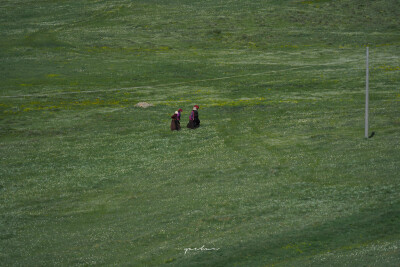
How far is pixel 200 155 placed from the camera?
34344 millimetres

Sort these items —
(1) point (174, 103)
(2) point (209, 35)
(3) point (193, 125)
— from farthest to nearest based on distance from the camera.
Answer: (2) point (209, 35) → (1) point (174, 103) → (3) point (193, 125)

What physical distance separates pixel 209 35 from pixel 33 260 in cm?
7417

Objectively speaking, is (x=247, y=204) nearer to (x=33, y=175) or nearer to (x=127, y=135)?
(x=33, y=175)

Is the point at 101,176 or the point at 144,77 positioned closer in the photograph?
the point at 101,176

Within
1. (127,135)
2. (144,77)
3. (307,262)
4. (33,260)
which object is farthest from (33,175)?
(144,77)

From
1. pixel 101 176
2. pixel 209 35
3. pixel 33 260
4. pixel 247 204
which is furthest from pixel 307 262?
pixel 209 35

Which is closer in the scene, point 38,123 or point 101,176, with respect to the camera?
point 101,176

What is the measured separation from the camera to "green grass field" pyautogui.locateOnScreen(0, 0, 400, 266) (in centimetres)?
2138

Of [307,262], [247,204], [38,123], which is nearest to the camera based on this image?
[307,262]

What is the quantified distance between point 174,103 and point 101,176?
69.2 feet

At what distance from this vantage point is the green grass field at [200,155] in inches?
842

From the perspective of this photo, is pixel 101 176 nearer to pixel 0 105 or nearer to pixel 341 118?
pixel 341 118

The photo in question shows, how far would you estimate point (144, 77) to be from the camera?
6625 centimetres

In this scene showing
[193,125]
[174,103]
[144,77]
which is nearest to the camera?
[193,125]
